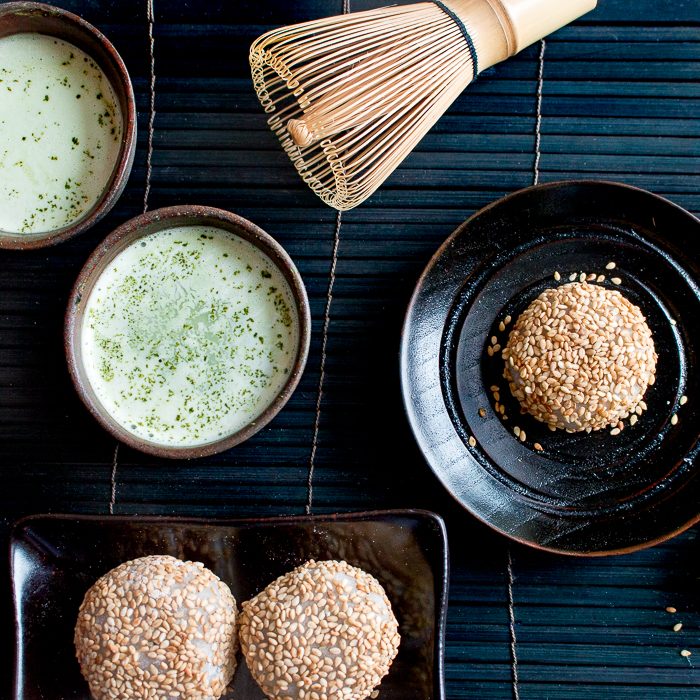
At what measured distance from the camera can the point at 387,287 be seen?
1.51m

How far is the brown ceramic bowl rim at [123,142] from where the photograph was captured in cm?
136

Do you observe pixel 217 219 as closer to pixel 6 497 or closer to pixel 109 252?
pixel 109 252

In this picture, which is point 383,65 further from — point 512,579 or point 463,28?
point 512,579

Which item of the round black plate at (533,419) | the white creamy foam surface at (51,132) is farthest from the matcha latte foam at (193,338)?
the round black plate at (533,419)

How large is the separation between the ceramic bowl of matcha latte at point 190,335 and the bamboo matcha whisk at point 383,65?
0.32 m

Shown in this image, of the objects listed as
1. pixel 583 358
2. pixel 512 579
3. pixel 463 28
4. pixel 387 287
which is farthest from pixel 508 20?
pixel 512 579

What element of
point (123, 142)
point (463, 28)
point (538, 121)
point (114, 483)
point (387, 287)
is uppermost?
point (463, 28)

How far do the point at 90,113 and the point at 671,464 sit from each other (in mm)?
1690

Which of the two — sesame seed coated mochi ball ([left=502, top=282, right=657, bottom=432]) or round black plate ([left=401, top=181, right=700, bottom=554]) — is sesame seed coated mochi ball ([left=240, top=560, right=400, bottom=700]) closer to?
round black plate ([left=401, top=181, right=700, bottom=554])

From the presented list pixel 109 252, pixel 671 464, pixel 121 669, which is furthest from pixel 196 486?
pixel 671 464

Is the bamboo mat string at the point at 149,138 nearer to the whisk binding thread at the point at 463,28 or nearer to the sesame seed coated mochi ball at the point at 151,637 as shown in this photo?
the sesame seed coated mochi ball at the point at 151,637

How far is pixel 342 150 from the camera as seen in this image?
1.37 meters

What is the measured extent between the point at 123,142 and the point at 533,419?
1.21m

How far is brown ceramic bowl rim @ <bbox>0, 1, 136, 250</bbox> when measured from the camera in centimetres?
136
